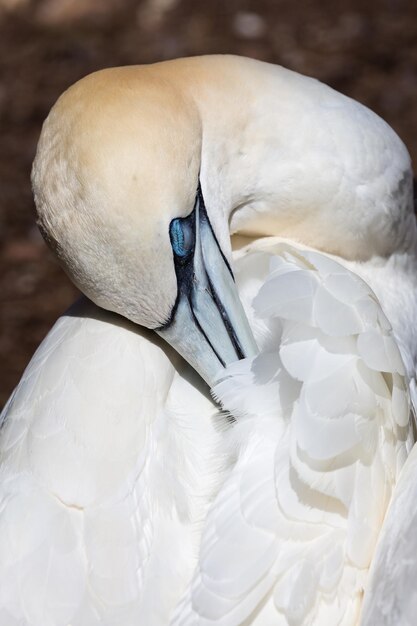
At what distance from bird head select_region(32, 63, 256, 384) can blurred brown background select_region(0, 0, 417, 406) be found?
2744mm

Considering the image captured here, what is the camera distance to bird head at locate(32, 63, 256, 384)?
267 cm

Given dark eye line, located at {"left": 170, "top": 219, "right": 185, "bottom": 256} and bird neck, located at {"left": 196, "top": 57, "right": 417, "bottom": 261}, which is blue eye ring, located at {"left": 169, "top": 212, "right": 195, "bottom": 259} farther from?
bird neck, located at {"left": 196, "top": 57, "right": 417, "bottom": 261}

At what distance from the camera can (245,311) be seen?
302 centimetres

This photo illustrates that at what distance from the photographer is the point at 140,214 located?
267cm

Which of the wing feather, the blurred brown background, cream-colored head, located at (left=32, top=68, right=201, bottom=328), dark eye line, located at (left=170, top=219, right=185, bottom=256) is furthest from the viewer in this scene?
the blurred brown background

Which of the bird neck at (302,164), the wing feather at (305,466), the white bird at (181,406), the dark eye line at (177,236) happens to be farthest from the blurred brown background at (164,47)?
the wing feather at (305,466)

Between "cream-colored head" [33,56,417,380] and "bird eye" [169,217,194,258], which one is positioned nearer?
Answer: "cream-colored head" [33,56,417,380]

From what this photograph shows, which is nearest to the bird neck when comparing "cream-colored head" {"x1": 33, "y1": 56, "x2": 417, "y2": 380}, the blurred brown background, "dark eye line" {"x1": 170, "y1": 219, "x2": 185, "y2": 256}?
"cream-colored head" {"x1": 33, "y1": 56, "x2": 417, "y2": 380}

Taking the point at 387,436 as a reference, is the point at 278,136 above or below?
above

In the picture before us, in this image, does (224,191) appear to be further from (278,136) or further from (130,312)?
(130,312)

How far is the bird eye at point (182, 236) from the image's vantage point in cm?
279

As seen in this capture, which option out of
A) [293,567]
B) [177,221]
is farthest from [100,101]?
[293,567]

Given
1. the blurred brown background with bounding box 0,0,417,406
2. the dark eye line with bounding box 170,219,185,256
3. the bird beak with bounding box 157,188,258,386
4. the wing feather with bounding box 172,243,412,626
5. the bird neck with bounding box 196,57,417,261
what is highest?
the blurred brown background with bounding box 0,0,417,406

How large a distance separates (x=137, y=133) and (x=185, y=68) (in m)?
0.50
